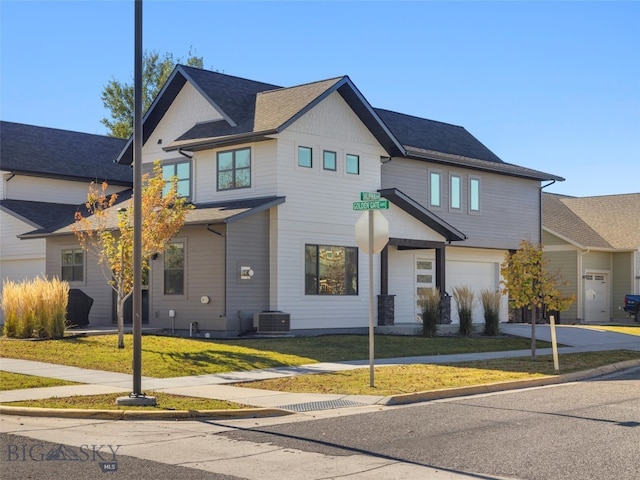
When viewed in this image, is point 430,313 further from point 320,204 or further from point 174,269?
point 174,269

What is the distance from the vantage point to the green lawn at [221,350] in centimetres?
1853

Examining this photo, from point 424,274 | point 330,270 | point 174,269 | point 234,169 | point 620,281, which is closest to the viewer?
point 174,269

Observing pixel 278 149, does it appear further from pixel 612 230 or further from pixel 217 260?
pixel 612 230

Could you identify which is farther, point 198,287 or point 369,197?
point 198,287

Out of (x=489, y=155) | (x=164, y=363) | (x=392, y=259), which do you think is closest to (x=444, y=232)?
(x=392, y=259)

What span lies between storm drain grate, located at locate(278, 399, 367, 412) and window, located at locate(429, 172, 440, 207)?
20.0 meters

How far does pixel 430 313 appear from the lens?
27031mm

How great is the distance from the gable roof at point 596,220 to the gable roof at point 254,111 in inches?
437

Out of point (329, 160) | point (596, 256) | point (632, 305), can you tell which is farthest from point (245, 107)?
point (596, 256)

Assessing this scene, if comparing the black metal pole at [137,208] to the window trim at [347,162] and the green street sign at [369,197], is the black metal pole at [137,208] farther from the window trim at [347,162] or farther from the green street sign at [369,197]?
the window trim at [347,162]

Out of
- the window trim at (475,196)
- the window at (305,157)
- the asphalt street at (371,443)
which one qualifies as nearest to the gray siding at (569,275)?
the window trim at (475,196)

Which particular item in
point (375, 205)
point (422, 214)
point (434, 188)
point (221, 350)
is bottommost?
point (221, 350)

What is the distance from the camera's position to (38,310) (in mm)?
23375

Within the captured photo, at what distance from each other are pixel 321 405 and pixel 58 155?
26.4m
